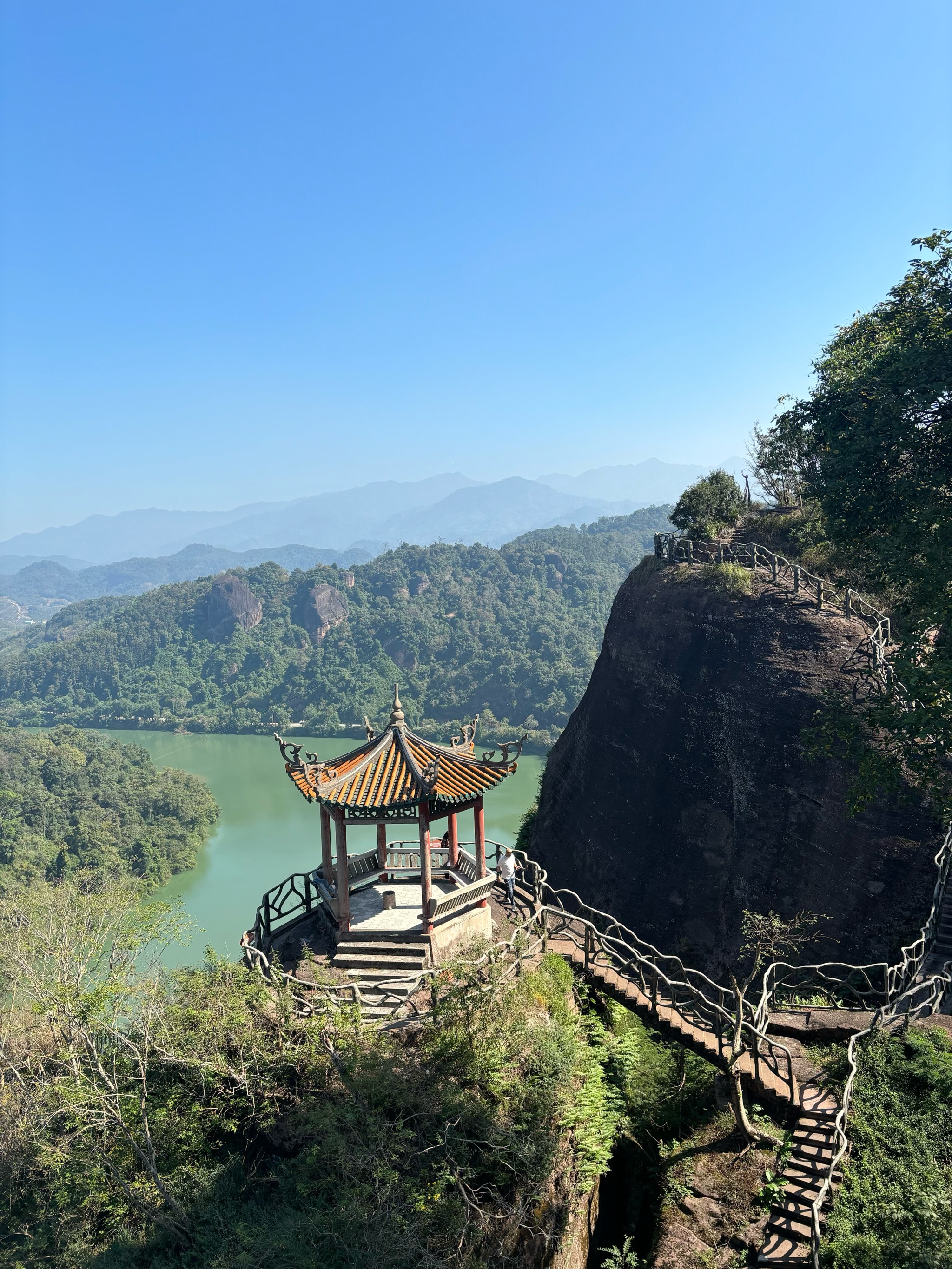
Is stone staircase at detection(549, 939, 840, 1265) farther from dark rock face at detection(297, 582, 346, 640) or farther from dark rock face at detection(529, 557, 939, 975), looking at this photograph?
dark rock face at detection(297, 582, 346, 640)

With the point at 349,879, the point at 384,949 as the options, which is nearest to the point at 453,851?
the point at 349,879

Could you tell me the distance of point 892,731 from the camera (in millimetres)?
11352

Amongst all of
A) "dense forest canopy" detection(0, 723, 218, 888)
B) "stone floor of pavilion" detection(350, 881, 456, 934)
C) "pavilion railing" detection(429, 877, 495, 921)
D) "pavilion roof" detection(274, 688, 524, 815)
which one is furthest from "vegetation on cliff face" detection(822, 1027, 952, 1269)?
"dense forest canopy" detection(0, 723, 218, 888)

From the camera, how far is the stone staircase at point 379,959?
35.3 feet

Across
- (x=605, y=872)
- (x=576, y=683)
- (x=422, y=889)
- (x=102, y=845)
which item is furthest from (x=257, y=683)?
(x=422, y=889)

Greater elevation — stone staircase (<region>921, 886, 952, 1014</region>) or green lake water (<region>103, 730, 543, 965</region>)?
stone staircase (<region>921, 886, 952, 1014</region>)

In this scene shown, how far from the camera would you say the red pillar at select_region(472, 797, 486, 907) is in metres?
12.2

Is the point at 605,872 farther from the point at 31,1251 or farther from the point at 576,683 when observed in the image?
the point at 576,683

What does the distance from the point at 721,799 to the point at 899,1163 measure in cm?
1146

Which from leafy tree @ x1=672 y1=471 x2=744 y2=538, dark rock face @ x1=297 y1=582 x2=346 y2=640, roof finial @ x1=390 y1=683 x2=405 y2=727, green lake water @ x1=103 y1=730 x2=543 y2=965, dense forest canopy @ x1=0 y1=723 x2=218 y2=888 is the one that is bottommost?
green lake water @ x1=103 y1=730 x2=543 y2=965

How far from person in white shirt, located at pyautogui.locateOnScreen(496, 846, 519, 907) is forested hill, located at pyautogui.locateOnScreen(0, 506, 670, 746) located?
69.3 meters

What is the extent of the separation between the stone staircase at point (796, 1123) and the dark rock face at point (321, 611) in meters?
119

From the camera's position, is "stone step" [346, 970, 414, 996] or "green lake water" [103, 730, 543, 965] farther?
"green lake water" [103, 730, 543, 965]

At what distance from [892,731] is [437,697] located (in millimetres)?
92134
